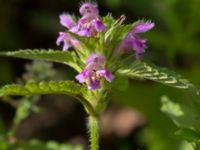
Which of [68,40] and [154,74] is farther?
[68,40]

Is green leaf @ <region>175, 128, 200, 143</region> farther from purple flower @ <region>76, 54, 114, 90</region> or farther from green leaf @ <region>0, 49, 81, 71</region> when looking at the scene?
green leaf @ <region>0, 49, 81, 71</region>

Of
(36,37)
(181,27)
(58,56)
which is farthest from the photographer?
(36,37)

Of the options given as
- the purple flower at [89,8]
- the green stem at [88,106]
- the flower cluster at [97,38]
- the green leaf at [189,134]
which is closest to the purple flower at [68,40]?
the flower cluster at [97,38]

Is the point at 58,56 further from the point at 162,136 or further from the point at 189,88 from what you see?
the point at 162,136

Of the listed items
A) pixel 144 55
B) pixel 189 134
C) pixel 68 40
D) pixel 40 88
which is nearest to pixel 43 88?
pixel 40 88

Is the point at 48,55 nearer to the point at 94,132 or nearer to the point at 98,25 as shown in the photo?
the point at 98,25

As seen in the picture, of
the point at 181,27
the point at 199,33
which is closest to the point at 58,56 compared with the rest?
the point at 181,27

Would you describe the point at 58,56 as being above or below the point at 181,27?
below
